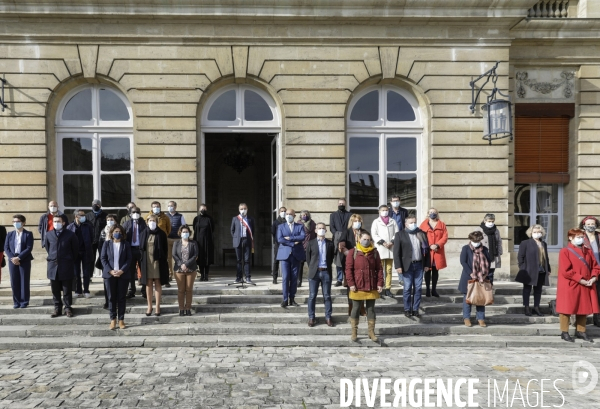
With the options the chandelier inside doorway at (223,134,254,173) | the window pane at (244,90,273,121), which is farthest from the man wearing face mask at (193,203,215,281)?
the chandelier inside doorway at (223,134,254,173)

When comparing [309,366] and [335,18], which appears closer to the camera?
[309,366]

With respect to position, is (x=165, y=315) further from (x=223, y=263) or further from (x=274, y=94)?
(x=223, y=263)

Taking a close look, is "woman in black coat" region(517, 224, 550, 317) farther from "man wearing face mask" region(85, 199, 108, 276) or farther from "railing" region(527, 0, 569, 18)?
"man wearing face mask" region(85, 199, 108, 276)

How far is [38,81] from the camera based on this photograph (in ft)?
39.8

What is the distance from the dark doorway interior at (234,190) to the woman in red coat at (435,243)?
9.69m

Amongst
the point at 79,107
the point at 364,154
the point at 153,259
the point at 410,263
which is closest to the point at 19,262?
the point at 153,259

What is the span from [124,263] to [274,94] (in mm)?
6124

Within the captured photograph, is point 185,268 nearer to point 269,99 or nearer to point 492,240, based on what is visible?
point 269,99

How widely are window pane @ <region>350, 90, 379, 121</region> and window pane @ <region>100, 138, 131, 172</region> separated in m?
6.15

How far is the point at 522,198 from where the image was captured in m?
14.5

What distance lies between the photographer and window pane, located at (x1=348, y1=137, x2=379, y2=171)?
13.1m

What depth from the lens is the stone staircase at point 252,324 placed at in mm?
8352

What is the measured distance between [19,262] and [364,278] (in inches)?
265

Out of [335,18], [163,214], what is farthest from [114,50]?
[335,18]
